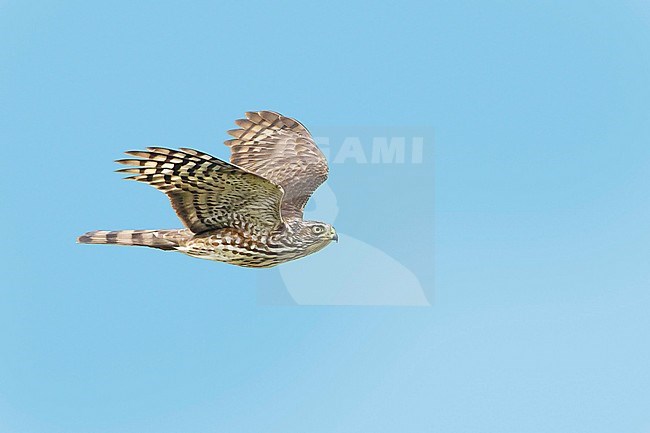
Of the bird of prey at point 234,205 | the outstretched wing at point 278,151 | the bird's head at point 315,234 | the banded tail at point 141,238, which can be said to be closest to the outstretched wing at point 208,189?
the bird of prey at point 234,205

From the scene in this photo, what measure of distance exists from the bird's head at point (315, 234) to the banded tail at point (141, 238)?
3.73 feet

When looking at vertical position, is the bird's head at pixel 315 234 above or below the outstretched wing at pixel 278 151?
below

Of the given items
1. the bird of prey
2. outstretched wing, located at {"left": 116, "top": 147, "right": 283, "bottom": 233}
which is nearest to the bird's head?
the bird of prey

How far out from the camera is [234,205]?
12.5 m

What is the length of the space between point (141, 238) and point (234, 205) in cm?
112

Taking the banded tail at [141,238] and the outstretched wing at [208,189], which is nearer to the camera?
the outstretched wing at [208,189]

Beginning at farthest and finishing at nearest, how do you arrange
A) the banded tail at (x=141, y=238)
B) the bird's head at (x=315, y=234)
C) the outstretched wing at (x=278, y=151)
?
the outstretched wing at (x=278, y=151) < the bird's head at (x=315, y=234) < the banded tail at (x=141, y=238)

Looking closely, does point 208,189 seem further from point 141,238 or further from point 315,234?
point 315,234

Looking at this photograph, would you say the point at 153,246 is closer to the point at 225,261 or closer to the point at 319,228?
the point at 225,261

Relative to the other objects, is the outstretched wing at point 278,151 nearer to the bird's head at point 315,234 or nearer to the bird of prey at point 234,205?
the bird of prey at point 234,205

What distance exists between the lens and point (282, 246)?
13.0 metres

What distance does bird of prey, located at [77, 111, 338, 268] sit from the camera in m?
11.8

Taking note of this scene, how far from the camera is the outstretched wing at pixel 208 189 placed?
11.7m

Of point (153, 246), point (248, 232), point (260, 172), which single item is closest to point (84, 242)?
point (153, 246)
